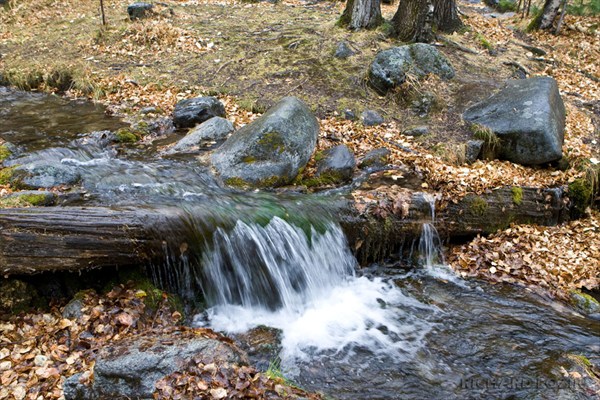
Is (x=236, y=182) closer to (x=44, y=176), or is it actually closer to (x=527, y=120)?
(x=44, y=176)

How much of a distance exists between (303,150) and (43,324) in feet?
15.0

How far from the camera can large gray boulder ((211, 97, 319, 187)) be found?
24.0ft

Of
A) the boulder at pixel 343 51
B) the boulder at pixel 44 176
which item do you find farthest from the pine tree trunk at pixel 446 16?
the boulder at pixel 44 176

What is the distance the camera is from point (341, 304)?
20.8ft

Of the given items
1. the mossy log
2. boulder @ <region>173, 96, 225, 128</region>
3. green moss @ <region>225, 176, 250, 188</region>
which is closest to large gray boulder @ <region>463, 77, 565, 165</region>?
the mossy log

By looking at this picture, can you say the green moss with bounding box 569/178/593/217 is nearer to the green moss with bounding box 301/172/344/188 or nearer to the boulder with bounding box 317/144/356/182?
the boulder with bounding box 317/144/356/182

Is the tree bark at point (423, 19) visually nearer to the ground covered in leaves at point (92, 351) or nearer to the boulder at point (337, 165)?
the boulder at point (337, 165)

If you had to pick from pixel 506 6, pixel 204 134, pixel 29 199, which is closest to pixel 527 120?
pixel 204 134

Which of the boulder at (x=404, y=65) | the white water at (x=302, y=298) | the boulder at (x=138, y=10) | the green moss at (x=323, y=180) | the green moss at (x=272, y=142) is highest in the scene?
the boulder at (x=138, y=10)

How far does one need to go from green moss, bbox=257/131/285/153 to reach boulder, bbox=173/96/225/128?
2.48 metres

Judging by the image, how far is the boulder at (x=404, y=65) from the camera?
406 inches

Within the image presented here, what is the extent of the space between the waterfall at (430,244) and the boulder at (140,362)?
12.7 feet

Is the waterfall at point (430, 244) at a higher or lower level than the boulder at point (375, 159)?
lower

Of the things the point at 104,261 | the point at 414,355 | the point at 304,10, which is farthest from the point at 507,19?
the point at 104,261
